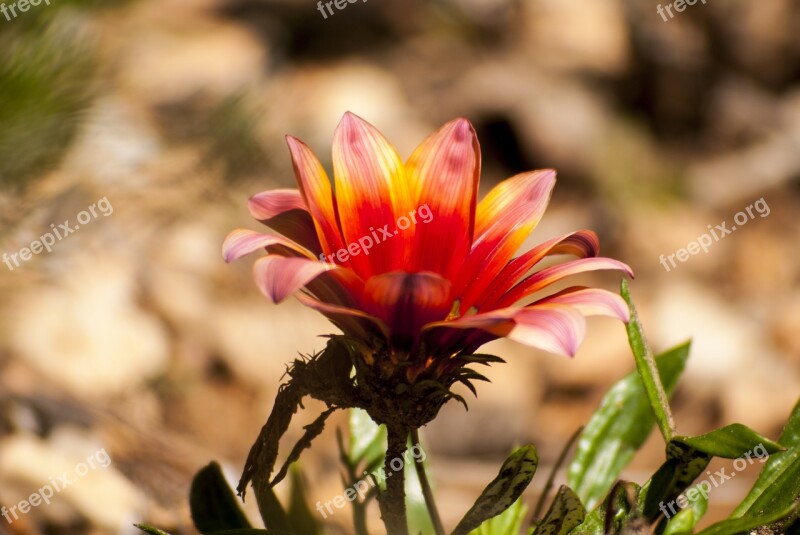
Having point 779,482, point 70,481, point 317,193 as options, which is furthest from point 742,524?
point 70,481

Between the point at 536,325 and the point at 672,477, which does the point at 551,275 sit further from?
the point at 672,477

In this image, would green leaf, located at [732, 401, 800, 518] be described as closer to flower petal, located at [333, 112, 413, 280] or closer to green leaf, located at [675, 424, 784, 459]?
green leaf, located at [675, 424, 784, 459]

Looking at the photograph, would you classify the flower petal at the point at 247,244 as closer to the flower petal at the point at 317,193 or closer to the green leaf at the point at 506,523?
the flower petal at the point at 317,193

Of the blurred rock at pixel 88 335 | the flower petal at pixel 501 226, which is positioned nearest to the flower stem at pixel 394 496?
the flower petal at pixel 501 226

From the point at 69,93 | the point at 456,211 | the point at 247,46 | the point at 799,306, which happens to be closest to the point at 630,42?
the point at 799,306

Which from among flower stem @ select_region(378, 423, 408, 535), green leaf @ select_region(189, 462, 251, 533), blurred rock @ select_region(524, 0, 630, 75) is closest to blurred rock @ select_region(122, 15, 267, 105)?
blurred rock @ select_region(524, 0, 630, 75)

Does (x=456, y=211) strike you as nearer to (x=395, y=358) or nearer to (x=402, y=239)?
(x=402, y=239)
